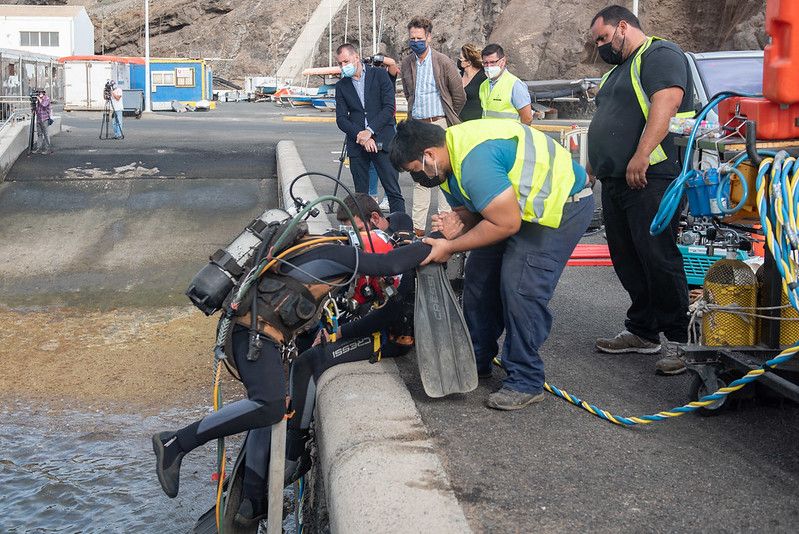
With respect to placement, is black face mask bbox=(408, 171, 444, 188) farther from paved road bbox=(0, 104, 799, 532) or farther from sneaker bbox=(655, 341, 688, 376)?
sneaker bbox=(655, 341, 688, 376)

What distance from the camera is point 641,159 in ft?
17.6

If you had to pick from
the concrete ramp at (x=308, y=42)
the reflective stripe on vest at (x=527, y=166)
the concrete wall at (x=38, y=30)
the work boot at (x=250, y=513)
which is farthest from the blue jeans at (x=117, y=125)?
the concrete ramp at (x=308, y=42)

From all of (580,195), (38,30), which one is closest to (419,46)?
(580,195)

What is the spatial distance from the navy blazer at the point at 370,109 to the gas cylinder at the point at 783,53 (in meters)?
5.85

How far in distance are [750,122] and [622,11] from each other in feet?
5.86

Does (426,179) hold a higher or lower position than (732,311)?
higher

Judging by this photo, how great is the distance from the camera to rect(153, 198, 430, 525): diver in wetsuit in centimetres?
460

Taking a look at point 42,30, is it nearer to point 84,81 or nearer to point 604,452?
point 84,81

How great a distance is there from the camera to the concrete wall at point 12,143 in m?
15.6

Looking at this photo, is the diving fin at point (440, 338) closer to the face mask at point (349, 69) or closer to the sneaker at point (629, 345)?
the sneaker at point (629, 345)

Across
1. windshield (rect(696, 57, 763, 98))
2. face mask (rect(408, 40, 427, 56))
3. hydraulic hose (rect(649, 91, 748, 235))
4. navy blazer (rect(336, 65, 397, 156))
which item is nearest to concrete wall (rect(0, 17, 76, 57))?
navy blazer (rect(336, 65, 397, 156))

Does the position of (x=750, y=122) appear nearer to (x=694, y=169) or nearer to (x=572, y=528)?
(x=694, y=169)

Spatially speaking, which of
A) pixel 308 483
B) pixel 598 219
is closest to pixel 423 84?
pixel 598 219

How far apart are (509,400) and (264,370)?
1228mm
